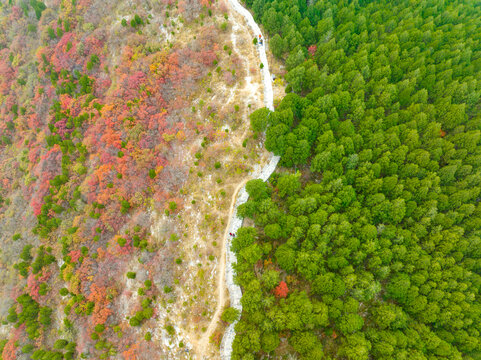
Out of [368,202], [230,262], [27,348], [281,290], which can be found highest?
[368,202]

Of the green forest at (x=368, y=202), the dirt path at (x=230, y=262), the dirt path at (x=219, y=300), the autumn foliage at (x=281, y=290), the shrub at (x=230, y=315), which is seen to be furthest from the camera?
the dirt path at (x=219, y=300)

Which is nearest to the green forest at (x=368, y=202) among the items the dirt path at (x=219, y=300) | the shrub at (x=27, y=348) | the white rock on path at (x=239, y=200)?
the white rock on path at (x=239, y=200)

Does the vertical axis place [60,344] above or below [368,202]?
below

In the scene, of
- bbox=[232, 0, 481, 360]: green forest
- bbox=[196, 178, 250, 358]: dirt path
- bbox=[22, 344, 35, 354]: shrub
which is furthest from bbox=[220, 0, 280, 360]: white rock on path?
bbox=[22, 344, 35, 354]: shrub

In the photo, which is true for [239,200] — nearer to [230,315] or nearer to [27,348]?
[230,315]

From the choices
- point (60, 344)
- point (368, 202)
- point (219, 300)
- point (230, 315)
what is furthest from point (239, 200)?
point (60, 344)

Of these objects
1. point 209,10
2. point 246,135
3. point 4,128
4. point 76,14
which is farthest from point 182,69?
point 4,128

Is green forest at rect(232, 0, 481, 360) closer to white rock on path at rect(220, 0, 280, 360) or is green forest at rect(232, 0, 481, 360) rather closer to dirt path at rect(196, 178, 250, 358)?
white rock on path at rect(220, 0, 280, 360)

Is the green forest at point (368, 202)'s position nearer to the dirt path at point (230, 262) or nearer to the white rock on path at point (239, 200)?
the white rock on path at point (239, 200)

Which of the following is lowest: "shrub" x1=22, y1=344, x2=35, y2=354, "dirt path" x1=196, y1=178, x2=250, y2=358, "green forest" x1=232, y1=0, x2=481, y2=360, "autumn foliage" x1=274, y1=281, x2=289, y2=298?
"shrub" x1=22, y1=344, x2=35, y2=354
